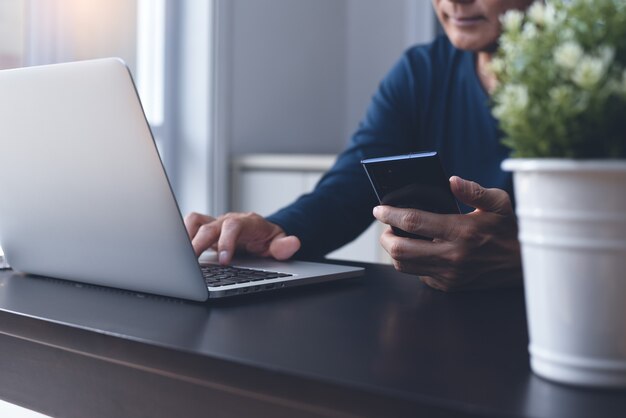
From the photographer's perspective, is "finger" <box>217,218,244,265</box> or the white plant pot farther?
"finger" <box>217,218,244,265</box>

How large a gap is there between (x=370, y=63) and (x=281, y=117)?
51 centimetres

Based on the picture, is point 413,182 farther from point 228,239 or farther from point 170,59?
point 170,59

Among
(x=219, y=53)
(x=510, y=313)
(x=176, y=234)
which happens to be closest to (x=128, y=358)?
(x=176, y=234)

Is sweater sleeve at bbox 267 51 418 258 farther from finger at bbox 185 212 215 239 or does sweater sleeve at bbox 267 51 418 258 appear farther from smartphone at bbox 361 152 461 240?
smartphone at bbox 361 152 461 240

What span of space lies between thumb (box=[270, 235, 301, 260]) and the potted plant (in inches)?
23.0

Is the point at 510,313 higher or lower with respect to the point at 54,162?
lower

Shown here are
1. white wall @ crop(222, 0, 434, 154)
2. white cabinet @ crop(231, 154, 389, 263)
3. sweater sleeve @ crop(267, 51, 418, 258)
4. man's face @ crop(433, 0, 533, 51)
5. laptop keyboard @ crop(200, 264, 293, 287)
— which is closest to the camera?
laptop keyboard @ crop(200, 264, 293, 287)

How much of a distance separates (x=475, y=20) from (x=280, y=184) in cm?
142

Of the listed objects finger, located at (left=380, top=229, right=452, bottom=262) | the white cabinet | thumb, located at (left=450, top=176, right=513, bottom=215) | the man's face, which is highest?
the man's face

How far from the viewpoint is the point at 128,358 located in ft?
2.08

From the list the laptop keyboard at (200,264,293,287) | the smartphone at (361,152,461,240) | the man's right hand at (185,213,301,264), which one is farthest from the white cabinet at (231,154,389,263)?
the smartphone at (361,152,461,240)

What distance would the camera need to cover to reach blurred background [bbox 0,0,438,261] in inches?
103

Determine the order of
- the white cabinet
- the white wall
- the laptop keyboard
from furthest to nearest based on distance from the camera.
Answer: the white wall → the white cabinet → the laptop keyboard

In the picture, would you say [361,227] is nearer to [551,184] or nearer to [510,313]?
[510,313]
